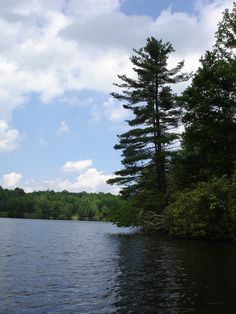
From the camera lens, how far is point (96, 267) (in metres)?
19.9

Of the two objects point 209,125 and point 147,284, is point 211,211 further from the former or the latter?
point 147,284

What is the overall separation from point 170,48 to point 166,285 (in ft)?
120

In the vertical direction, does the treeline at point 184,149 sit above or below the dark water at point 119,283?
above

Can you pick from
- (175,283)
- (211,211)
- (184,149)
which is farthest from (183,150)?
(175,283)

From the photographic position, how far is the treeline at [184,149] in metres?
34.4

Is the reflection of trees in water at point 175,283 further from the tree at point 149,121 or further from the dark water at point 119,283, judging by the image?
the tree at point 149,121

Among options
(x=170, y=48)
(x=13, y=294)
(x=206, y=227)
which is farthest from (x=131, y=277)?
(x=170, y=48)

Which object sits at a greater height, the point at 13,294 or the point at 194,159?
the point at 194,159

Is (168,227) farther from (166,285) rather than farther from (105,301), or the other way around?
(105,301)

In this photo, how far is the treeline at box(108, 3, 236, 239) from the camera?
3444 centimetres

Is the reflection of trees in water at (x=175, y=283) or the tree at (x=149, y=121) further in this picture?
the tree at (x=149, y=121)

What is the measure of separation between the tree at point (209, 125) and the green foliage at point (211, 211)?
4419 millimetres

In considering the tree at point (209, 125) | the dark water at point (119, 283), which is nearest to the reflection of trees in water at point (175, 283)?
the dark water at point (119, 283)

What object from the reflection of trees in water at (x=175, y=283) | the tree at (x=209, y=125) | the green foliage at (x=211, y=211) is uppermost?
the tree at (x=209, y=125)
